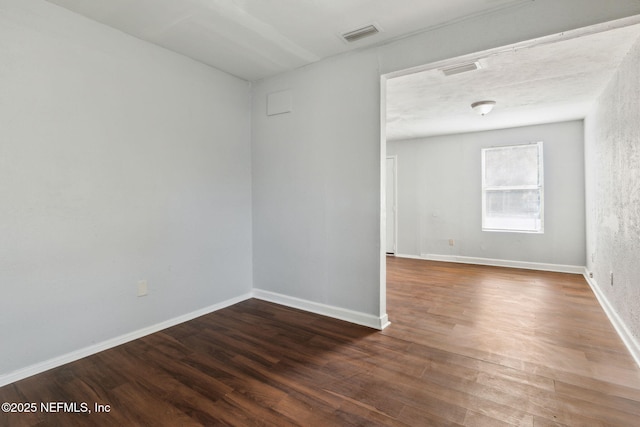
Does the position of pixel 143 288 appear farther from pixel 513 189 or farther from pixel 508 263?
pixel 513 189

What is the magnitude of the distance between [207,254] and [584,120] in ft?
19.0

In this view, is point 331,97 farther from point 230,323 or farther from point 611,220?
point 611,220

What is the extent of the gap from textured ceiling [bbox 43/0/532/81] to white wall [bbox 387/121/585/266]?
3.82 metres

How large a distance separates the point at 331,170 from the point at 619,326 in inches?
114

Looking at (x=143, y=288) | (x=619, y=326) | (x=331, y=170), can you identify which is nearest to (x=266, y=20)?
(x=331, y=170)

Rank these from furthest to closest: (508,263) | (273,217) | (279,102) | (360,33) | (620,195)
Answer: (508,263) < (273,217) < (279,102) < (620,195) < (360,33)

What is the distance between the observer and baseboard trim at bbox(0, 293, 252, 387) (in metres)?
1.99

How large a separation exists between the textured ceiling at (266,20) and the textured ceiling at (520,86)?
1.79 ft

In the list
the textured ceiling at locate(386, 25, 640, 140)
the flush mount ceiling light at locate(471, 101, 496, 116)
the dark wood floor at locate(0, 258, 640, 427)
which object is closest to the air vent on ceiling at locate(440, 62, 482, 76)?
the textured ceiling at locate(386, 25, 640, 140)

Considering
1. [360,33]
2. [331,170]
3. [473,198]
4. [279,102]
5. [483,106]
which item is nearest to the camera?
[360,33]

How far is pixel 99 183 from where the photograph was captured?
2.37m

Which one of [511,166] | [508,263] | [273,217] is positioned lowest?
[508,263]

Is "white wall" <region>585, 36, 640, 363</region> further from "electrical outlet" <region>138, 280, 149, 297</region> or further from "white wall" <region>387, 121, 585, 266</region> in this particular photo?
"electrical outlet" <region>138, 280, 149, 297</region>

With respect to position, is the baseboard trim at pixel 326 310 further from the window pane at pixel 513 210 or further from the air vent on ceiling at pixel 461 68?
the window pane at pixel 513 210
